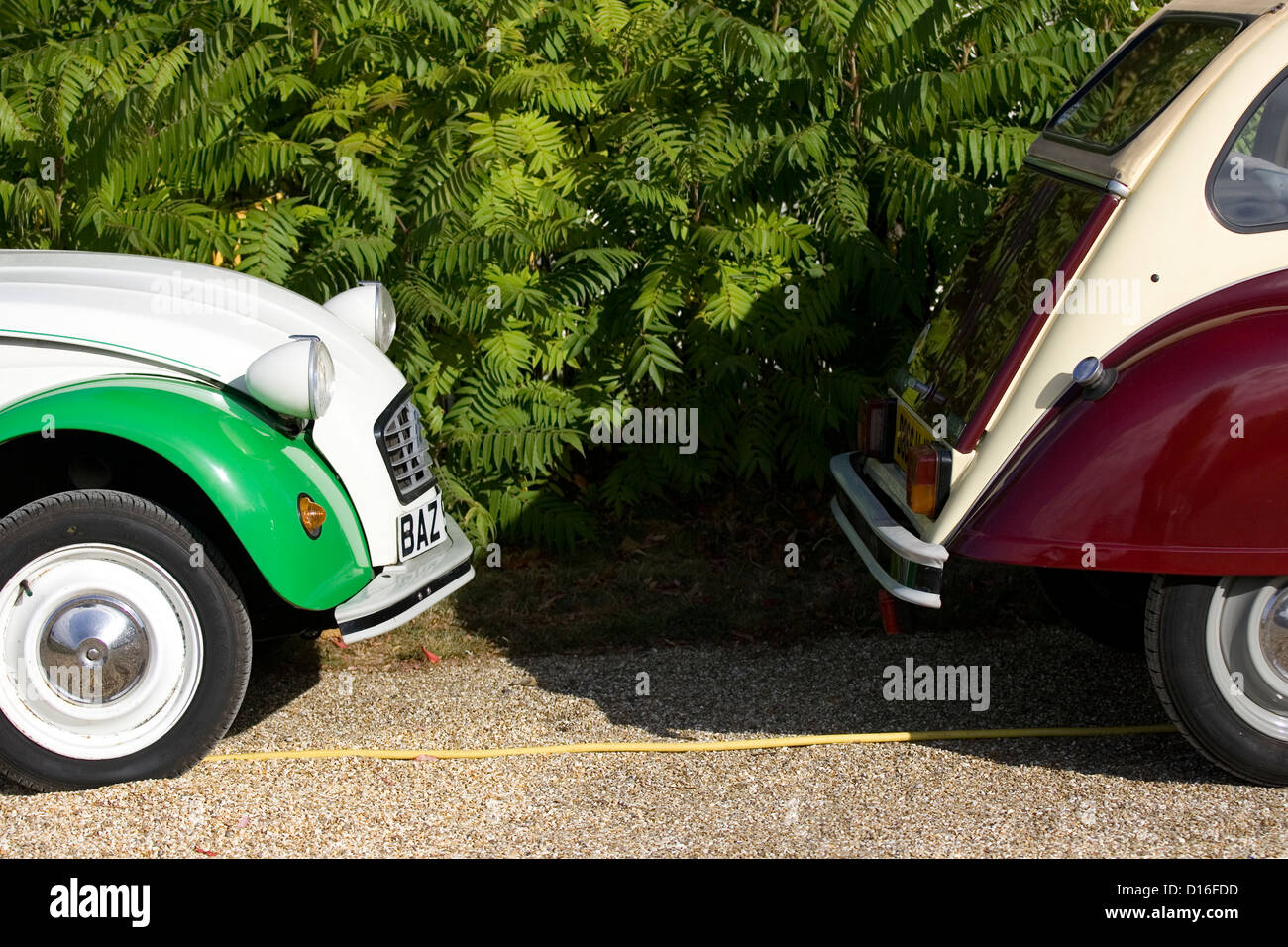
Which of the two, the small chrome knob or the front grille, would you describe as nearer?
the small chrome knob

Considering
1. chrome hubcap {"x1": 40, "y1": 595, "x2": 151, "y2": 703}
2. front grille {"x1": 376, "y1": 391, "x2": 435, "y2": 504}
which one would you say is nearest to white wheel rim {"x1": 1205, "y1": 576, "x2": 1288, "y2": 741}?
front grille {"x1": 376, "y1": 391, "x2": 435, "y2": 504}

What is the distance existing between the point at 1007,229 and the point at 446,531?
230 centimetres

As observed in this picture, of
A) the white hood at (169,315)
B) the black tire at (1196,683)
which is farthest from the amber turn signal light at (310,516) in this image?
the black tire at (1196,683)

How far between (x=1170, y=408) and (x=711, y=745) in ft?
6.01

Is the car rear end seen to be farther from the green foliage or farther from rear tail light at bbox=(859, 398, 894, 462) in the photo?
the green foliage

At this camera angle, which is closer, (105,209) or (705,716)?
(705,716)

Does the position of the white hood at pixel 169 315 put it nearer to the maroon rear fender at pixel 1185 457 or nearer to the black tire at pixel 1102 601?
the maroon rear fender at pixel 1185 457

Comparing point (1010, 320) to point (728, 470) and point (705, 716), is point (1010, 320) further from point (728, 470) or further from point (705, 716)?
point (728, 470)

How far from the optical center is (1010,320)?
14.2 ft

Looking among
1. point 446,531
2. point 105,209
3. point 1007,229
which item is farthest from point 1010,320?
point 105,209

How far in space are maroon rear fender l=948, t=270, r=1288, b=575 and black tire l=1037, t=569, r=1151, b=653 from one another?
46.3 inches

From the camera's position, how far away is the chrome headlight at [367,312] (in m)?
5.14

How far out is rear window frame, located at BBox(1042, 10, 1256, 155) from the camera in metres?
4.13

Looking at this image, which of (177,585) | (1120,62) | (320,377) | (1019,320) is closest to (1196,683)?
(1019,320)
